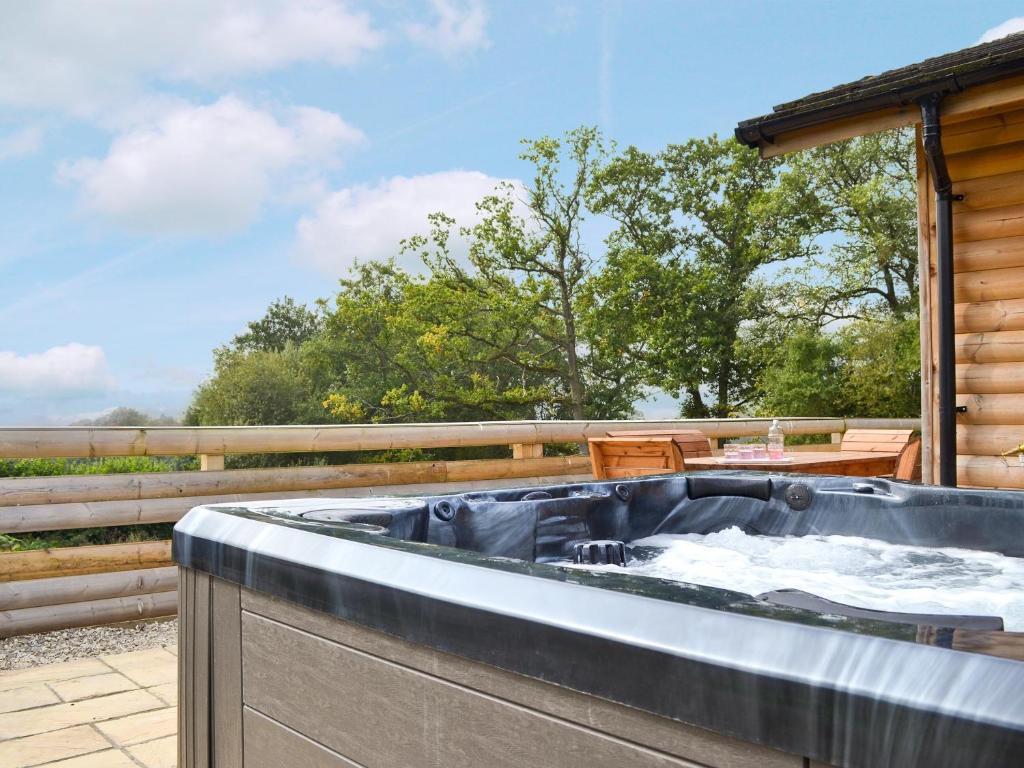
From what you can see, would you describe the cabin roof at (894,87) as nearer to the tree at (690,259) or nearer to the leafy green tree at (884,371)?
the leafy green tree at (884,371)

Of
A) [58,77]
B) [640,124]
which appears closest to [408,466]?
[640,124]

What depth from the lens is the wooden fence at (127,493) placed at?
3.30 m

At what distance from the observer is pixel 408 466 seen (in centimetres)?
441

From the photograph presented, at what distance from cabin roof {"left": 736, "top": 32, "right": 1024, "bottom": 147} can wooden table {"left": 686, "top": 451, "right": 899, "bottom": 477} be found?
1607mm

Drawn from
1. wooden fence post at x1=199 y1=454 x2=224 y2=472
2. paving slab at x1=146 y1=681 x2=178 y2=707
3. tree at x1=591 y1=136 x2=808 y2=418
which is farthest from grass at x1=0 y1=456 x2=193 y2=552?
tree at x1=591 y1=136 x2=808 y2=418

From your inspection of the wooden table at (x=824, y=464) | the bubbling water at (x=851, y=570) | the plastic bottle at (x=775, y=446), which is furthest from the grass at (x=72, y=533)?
the plastic bottle at (x=775, y=446)

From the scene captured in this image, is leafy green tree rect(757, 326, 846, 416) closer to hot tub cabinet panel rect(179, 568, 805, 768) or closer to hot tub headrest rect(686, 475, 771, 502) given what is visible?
hot tub headrest rect(686, 475, 771, 502)

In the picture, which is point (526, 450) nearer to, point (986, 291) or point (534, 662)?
point (986, 291)

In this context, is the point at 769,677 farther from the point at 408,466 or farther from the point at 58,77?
the point at 58,77

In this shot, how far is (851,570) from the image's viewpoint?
2225 millimetres

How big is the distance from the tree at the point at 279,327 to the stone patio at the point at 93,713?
21.8 meters

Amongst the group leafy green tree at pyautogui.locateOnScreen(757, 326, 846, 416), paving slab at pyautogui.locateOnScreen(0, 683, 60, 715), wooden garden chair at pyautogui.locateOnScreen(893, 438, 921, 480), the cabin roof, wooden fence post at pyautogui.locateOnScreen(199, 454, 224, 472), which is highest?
the cabin roof

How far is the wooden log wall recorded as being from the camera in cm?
372

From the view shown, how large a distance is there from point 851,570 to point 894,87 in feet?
7.89
